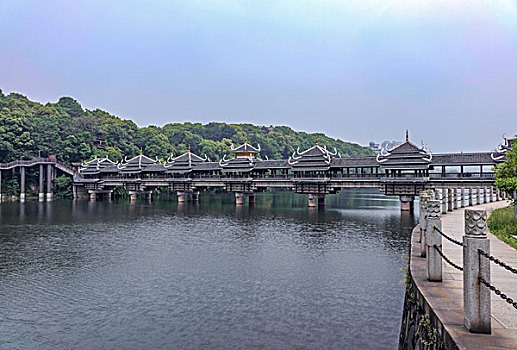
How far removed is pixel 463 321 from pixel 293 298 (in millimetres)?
8902

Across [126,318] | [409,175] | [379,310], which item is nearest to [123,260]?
[126,318]

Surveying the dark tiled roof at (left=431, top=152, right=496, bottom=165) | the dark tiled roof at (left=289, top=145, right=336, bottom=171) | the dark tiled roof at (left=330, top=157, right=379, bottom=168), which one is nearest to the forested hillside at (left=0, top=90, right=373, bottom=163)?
the dark tiled roof at (left=289, top=145, right=336, bottom=171)

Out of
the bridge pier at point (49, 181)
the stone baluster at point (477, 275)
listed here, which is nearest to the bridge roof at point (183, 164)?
the bridge pier at point (49, 181)

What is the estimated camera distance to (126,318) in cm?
1244

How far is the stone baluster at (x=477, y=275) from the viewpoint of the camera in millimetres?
5234

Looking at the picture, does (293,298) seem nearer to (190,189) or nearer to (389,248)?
(389,248)

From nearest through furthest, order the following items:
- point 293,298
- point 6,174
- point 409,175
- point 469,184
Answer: point 293,298, point 469,184, point 409,175, point 6,174

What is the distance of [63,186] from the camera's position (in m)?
66.9

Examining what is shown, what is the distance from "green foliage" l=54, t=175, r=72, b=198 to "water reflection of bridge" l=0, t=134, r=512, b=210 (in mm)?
1172

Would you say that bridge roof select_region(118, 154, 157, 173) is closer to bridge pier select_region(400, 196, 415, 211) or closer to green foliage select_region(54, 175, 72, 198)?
green foliage select_region(54, 175, 72, 198)

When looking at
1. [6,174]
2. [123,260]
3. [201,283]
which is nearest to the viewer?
[201,283]

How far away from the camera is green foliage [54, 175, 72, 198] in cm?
6606

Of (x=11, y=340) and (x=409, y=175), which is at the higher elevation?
(x=409, y=175)

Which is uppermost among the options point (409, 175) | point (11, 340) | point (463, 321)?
point (409, 175)
